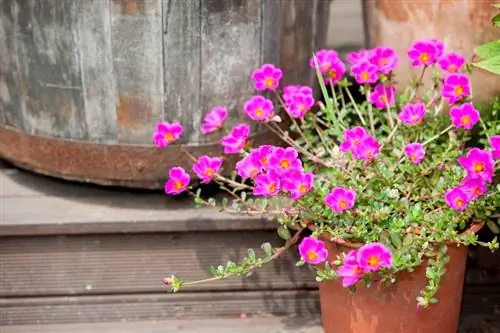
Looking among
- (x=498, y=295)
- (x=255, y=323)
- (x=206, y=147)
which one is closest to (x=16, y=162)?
(x=206, y=147)

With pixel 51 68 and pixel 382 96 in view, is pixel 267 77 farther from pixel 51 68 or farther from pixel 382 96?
pixel 51 68

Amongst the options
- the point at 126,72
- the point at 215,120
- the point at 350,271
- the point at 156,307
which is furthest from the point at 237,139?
the point at 156,307

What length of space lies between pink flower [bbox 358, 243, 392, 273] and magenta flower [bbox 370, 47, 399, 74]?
485mm

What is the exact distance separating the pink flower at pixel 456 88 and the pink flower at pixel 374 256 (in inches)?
16.2

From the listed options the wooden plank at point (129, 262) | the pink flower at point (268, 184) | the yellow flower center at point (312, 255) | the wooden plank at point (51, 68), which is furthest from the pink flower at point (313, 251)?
the wooden plank at point (51, 68)

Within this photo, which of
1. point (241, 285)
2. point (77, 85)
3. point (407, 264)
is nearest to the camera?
point (407, 264)

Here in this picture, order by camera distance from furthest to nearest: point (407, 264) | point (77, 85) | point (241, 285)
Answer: point (241, 285)
point (77, 85)
point (407, 264)

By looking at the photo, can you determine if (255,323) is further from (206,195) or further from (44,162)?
(44,162)

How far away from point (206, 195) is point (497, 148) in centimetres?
74

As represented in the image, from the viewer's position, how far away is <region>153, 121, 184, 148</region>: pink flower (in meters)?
2.04

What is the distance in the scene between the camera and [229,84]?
2.17 metres

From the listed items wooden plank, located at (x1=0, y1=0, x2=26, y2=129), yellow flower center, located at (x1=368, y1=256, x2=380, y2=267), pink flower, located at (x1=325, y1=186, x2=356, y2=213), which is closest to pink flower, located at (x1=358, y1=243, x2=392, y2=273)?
yellow flower center, located at (x1=368, y1=256, x2=380, y2=267)

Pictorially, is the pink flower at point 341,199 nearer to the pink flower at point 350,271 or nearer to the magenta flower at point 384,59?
the pink flower at point 350,271

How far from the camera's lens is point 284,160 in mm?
1900
